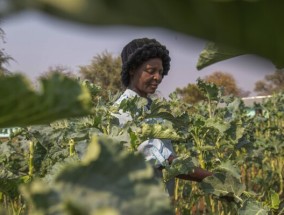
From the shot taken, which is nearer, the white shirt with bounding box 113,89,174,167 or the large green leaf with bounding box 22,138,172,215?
the large green leaf with bounding box 22,138,172,215

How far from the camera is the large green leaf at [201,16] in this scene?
24cm

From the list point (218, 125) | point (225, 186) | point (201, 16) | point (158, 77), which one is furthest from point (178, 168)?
point (201, 16)

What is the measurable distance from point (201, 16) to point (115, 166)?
123mm

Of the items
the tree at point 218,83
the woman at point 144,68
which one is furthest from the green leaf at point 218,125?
the tree at point 218,83

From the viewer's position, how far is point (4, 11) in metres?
0.24

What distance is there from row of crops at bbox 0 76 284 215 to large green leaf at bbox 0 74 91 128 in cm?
3

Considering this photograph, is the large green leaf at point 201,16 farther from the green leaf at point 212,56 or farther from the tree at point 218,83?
the tree at point 218,83

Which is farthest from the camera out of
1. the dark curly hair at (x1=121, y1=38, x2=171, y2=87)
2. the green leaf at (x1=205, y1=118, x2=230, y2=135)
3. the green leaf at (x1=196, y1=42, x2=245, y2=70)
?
the green leaf at (x1=205, y1=118, x2=230, y2=135)

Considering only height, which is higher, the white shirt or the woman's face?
the woman's face

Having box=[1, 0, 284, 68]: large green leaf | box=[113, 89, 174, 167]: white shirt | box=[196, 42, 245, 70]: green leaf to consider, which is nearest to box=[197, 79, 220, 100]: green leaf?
box=[113, 89, 174, 167]: white shirt

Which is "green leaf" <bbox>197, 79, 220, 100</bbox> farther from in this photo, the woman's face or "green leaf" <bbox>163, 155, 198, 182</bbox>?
"green leaf" <bbox>163, 155, 198, 182</bbox>

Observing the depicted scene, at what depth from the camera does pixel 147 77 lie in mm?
3113

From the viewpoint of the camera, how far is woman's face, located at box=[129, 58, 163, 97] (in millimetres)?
3094

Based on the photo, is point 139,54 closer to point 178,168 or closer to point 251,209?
point 178,168
